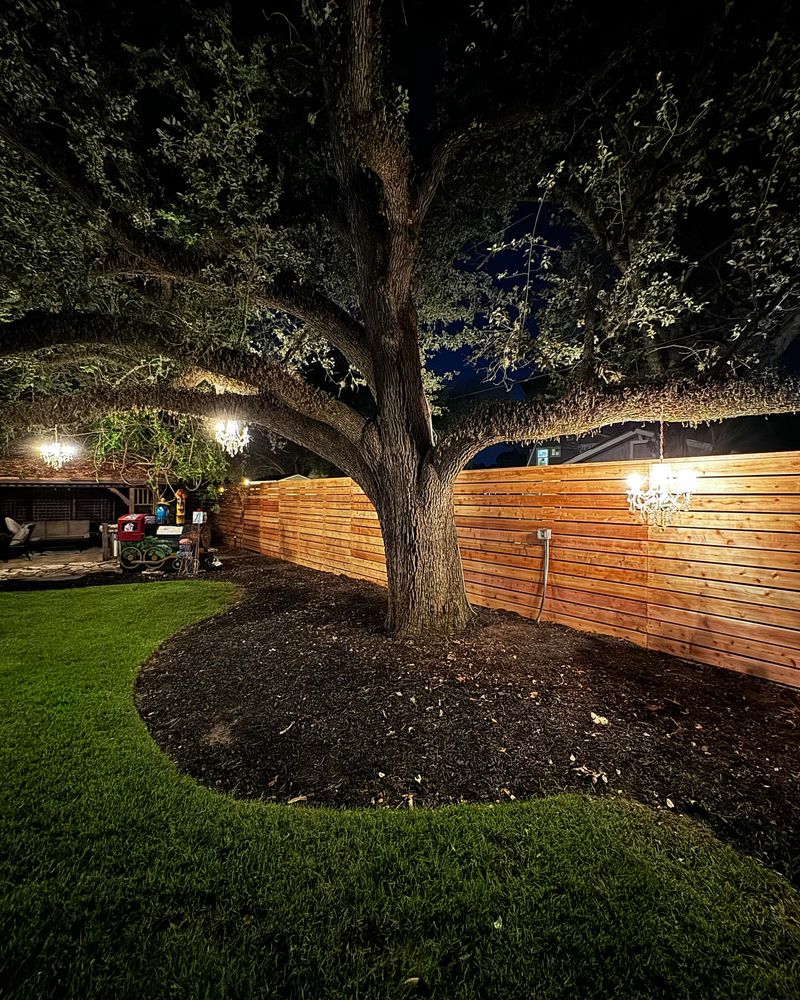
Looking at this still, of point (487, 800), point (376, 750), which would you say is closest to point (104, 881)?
point (376, 750)

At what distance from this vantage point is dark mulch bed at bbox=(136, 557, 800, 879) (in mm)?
2320

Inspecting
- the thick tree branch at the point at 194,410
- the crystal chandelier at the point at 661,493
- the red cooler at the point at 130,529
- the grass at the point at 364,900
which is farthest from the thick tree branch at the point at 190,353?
the red cooler at the point at 130,529

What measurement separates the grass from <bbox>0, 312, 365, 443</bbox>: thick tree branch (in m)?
3.42

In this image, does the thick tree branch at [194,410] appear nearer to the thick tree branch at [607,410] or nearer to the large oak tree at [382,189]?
the large oak tree at [382,189]

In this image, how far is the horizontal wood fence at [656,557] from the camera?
3.54 metres

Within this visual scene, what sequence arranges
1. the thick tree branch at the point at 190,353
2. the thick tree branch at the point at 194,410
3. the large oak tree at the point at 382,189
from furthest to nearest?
1. the thick tree branch at the point at 194,410
2. the thick tree branch at the point at 190,353
3. the large oak tree at the point at 382,189

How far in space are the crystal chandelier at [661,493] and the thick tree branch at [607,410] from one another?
0.38 meters

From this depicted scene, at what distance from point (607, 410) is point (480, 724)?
2949 mm

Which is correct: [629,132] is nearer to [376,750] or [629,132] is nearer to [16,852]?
[376,750]

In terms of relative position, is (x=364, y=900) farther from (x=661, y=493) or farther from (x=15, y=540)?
(x=15, y=540)

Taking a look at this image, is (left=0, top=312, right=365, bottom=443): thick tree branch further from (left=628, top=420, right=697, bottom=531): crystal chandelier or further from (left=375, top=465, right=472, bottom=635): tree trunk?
(left=628, top=420, right=697, bottom=531): crystal chandelier

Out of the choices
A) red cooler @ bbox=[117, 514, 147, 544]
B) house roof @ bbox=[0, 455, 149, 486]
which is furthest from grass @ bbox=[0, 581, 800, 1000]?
house roof @ bbox=[0, 455, 149, 486]

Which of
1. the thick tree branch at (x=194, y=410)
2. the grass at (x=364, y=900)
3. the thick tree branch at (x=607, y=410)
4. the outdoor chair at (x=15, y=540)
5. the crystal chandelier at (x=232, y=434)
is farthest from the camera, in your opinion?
the outdoor chair at (x=15, y=540)

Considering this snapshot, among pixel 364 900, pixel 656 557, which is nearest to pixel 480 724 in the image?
pixel 364 900
